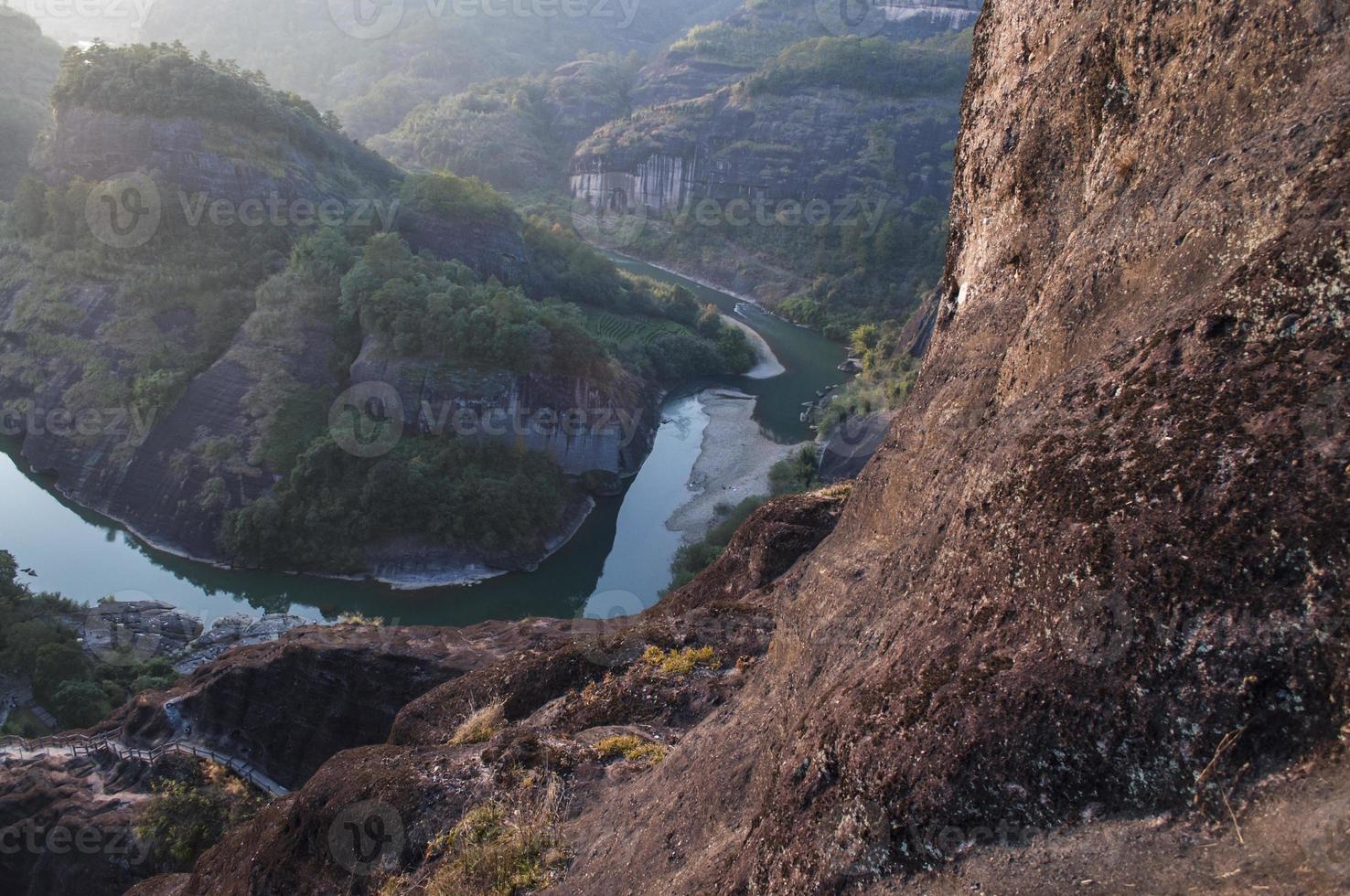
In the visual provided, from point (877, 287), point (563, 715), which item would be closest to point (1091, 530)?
point (563, 715)

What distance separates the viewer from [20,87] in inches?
2987

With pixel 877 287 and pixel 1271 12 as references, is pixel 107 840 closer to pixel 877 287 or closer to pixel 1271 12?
pixel 1271 12

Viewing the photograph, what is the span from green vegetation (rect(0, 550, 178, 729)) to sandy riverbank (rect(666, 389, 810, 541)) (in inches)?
884

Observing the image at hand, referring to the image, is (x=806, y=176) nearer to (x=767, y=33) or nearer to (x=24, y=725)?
(x=767, y=33)

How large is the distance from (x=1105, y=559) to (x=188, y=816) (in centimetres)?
1806

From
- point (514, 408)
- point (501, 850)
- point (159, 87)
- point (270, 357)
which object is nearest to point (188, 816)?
point (501, 850)

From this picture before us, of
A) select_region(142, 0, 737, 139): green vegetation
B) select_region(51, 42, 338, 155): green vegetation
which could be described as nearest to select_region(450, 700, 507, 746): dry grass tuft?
select_region(51, 42, 338, 155): green vegetation

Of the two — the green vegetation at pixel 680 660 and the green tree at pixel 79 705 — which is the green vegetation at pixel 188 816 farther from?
the green vegetation at pixel 680 660

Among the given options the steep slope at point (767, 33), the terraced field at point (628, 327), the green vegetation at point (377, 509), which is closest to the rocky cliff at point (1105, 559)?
the green vegetation at point (377, 509)

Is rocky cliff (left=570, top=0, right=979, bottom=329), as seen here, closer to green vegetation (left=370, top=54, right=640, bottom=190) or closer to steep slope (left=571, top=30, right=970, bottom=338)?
steep slope (left=571, top=30, right=970, bottom=338)

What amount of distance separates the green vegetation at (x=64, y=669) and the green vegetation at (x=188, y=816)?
358 inches

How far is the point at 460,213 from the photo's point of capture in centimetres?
5766

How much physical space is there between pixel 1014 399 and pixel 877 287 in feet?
252

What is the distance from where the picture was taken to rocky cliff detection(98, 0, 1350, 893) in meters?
3.48
